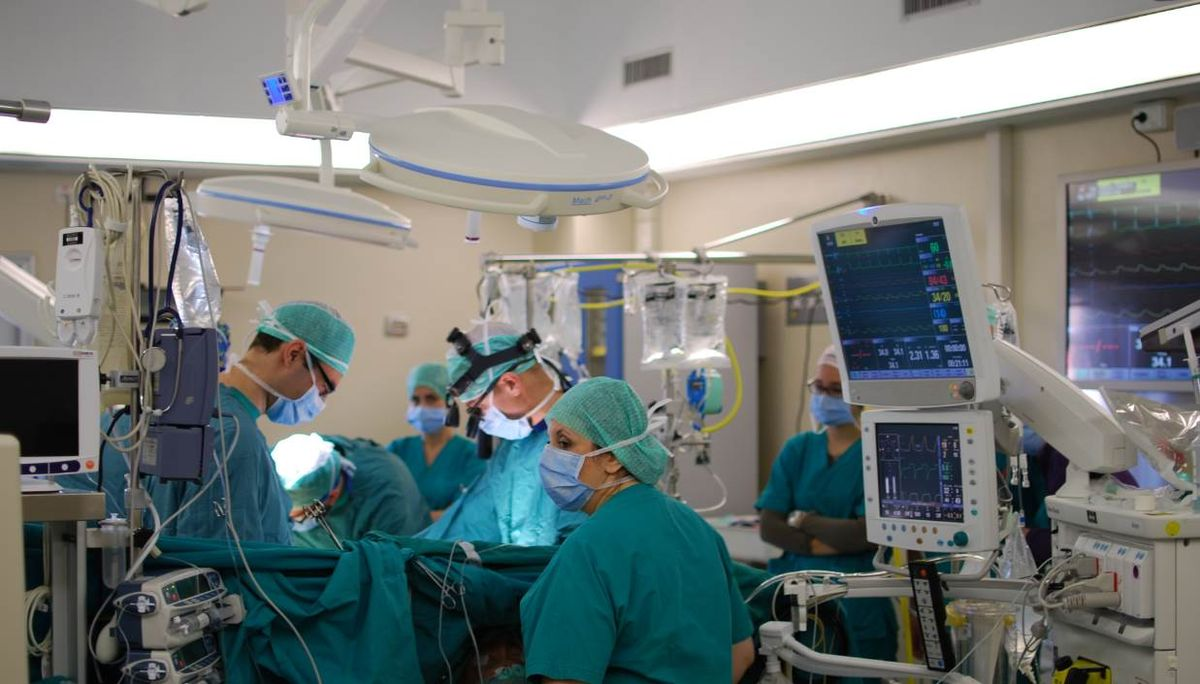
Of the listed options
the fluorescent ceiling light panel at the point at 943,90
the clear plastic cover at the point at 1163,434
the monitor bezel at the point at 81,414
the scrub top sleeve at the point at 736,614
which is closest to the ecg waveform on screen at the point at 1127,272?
the fluorescent ceiling light panel at the point at 943,90

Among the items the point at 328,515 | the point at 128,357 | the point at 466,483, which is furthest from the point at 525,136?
the point at 466,483

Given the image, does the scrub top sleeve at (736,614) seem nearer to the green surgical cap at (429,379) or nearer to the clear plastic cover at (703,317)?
the clear plastic cover at (703,317)

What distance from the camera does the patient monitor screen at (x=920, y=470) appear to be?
255cm

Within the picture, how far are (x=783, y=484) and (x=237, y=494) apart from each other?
2053 mm

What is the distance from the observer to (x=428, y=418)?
5297 millimetres

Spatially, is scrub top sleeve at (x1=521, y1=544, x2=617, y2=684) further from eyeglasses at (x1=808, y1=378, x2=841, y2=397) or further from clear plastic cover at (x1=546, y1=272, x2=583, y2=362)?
clear plastic cover at (x1=546, y1=272, x2=583, y2=362)

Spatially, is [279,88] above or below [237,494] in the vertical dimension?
above

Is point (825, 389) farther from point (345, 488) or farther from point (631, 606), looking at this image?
point (631, 606)

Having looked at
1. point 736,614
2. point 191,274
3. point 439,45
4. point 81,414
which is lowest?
point 736,614

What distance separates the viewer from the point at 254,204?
3350 mm

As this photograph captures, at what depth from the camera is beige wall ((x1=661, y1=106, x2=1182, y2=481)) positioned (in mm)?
4438

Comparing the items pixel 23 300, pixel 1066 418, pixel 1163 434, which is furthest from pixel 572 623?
pixel 23 300

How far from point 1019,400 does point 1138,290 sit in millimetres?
1774

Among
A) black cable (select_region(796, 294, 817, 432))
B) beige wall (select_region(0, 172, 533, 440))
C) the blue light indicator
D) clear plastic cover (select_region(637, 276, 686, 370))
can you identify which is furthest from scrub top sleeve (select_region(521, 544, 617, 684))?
beige wall (select_region(0, 172, 533, 440))
